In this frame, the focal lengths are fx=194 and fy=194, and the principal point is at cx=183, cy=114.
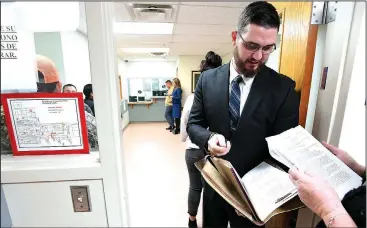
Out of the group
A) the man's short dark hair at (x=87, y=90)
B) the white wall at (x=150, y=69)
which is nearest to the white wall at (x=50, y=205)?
the man's short dark hair at (x=87, y=90)

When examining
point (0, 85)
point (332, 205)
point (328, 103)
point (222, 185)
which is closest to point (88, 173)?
point (0, 85)

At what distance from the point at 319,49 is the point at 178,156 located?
9.34ft

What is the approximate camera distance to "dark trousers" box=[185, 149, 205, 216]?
59.7 inches

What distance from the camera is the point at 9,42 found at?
1.74 feet

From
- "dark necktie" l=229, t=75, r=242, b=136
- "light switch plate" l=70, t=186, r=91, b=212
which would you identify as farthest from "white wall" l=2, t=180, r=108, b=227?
"dark necktie" l=229, t=75, r=242, b=136

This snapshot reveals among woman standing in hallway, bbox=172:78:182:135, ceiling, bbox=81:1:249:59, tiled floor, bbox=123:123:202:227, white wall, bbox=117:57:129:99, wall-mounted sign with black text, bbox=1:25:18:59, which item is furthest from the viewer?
white wall, bbox=117:57:129:99

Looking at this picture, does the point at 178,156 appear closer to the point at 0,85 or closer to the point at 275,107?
the point at 275,107

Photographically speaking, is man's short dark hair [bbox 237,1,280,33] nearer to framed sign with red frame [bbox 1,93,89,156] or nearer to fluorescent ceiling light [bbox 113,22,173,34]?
framed sign with red frame [bbox 1,93,89,156]

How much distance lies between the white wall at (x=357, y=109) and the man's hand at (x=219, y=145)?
48cm

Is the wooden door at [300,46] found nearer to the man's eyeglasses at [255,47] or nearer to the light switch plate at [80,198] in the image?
the man's eyeglasses at [255,47]

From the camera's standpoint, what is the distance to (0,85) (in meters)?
0.54

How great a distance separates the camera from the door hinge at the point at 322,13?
2.83 feet

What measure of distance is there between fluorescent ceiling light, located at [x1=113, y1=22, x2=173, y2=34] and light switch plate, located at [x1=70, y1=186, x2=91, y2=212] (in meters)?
2.72

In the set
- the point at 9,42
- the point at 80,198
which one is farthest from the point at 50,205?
the point at 9,42
